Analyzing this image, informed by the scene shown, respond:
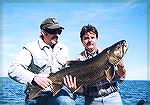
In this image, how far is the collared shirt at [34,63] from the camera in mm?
6359

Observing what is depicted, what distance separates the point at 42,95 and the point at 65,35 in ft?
2.40

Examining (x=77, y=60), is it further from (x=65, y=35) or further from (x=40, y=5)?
(x=40, y=5)

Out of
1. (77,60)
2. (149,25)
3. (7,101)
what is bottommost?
(7,101)

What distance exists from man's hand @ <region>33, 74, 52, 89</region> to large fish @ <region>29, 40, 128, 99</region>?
0.04 metres

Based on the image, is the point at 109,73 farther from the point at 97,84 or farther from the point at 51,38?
the point at 51,38

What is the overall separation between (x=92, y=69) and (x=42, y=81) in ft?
1.91

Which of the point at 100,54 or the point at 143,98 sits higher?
the point at 100,54

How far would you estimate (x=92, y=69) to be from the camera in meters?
6.41

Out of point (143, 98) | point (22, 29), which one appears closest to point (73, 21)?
point (22, 29)

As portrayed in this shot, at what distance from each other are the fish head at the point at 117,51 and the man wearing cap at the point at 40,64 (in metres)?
0.50

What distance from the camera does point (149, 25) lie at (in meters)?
6.37

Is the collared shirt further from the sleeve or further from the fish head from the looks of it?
the fish head

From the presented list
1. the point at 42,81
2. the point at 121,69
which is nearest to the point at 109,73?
the point at 121,69

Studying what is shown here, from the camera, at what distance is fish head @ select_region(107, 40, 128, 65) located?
6.36 metres
